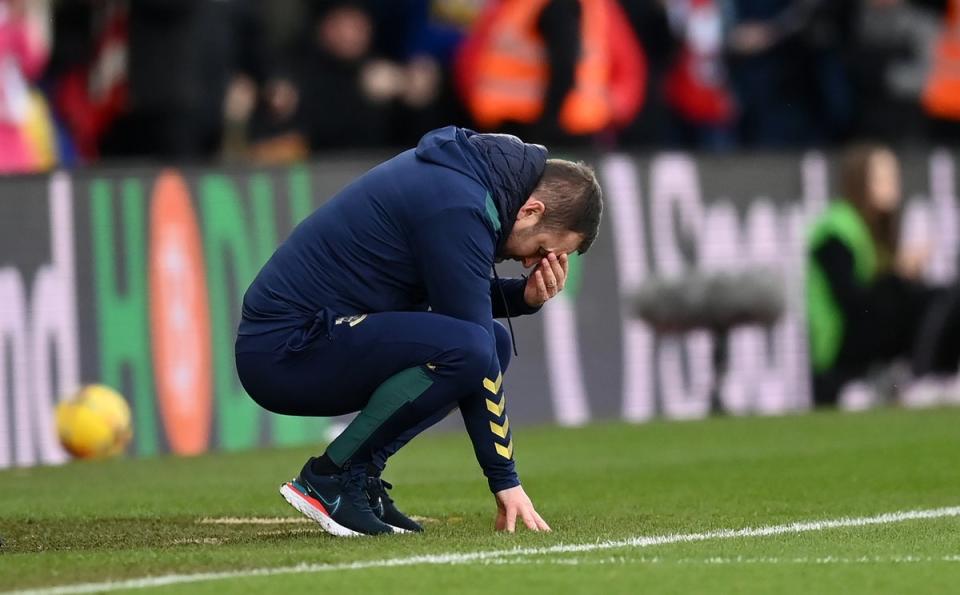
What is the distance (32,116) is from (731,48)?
586 centimetres

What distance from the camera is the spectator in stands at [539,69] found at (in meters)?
14.9

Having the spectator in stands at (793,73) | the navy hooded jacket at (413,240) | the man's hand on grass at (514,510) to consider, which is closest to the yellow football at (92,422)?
the navy hooded jacket at (413,240)

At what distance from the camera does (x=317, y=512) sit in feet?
24.8

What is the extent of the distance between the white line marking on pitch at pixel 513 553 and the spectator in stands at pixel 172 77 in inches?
278

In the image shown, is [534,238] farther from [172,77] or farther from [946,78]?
[946,78]

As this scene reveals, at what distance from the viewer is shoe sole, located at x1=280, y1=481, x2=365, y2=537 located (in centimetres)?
757

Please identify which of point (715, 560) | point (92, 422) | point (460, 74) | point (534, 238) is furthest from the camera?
point (460, 74)

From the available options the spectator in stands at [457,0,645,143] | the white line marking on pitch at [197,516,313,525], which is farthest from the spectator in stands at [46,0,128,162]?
the white line marking on pitch at [197,516,313,525]

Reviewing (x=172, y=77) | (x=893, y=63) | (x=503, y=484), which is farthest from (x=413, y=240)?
(x=893, y=63)

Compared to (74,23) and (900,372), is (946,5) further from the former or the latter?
(74,23)

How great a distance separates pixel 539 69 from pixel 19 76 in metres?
3.70

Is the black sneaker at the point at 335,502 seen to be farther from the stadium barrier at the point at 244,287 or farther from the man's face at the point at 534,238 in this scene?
the stadium barrier at the point at 244,287

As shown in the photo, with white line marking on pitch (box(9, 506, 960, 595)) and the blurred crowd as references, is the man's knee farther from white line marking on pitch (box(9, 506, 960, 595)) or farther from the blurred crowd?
the blurred crowd

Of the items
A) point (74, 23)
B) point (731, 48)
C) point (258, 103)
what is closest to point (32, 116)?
point (74, 23)
